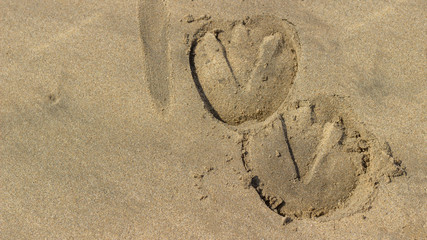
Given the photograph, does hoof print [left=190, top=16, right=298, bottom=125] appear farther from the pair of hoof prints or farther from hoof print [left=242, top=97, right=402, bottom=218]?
hoof print [left=242, top=97, right=402, bottom=218]

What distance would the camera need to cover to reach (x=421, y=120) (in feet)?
6.11

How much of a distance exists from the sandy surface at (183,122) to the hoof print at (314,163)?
1cm

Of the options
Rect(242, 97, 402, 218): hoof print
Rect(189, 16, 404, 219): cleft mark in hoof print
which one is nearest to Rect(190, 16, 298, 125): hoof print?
Rect(189, 16, 404, 219): cleft mark in hoof print

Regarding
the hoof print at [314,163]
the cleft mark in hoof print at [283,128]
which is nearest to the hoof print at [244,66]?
the cleft mark in hoof print at [283,128]

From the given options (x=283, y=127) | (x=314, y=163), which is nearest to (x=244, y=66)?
(x=283, y=127)

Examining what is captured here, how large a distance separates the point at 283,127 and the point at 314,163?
268 mm

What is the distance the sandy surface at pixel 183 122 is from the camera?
1791 mm

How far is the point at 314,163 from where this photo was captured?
182 cm

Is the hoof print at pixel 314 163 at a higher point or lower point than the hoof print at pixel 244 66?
lower

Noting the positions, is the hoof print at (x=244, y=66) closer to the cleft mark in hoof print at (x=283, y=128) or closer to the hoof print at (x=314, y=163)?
the cleft mark in hoof print at (x=283, y=128)

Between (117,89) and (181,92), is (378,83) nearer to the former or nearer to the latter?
(181,92)

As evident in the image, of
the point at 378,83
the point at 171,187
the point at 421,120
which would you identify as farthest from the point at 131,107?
the point at 421,120

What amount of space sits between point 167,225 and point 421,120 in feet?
5.21

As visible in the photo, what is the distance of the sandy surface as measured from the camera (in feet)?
5.88
